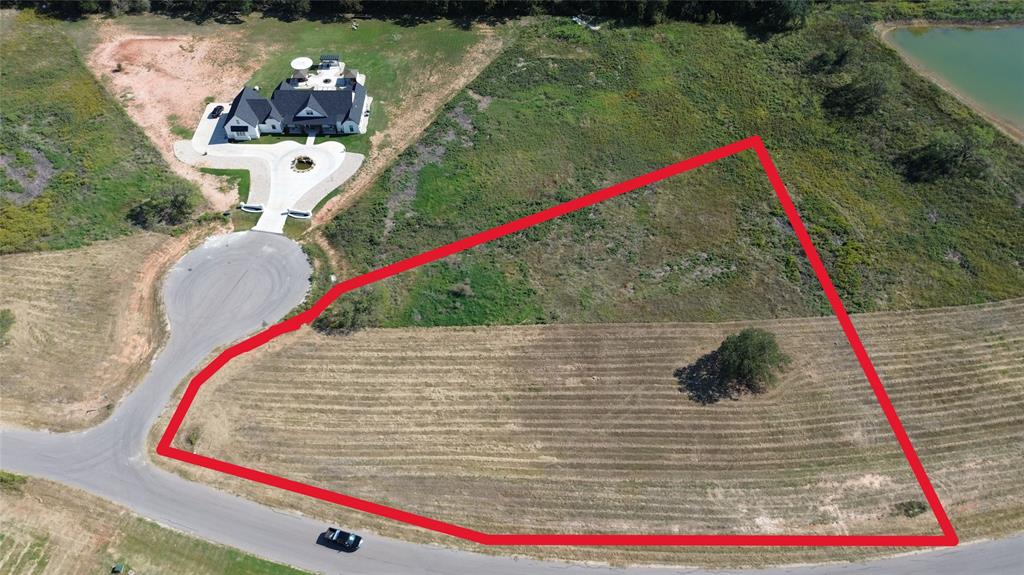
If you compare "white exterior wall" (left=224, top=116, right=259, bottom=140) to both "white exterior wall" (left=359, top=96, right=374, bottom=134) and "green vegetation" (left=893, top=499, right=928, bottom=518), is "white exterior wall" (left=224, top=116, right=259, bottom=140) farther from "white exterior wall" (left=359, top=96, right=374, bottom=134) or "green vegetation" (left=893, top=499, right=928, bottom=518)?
"green vegetation" (left=893, top=499, right=928, bottom=518)

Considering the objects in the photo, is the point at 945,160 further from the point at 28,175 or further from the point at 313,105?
the point at 28,175

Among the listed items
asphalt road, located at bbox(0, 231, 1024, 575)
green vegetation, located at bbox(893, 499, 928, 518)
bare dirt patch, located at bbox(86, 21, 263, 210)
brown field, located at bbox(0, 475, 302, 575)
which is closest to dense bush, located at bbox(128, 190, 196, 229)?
bare dirt patch, located at bbox(86, 21, 263, 210)

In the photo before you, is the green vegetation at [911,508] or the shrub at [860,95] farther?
the shrub at [860,95]

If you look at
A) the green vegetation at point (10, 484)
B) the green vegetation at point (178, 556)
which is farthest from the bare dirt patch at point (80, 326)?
the green vegetation at point (178, 556)

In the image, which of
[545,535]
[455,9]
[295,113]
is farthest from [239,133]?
[545,535]

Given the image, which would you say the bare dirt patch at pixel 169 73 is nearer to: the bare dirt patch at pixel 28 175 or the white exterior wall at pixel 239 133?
the white exterior wall at pixel 239 133

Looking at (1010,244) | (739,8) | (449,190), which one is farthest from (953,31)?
(449,190)
